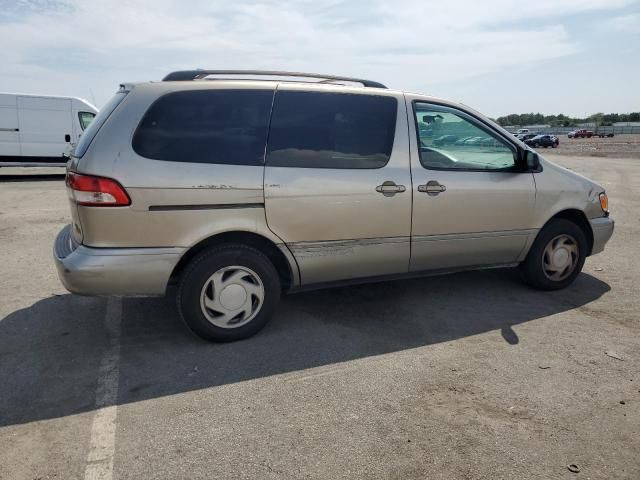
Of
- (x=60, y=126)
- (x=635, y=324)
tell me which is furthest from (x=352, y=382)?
(x=60, y=126)

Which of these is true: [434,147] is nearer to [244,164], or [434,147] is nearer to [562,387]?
[244,164]

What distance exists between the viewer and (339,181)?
3.67m

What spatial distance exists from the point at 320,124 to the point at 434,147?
3.38 feet

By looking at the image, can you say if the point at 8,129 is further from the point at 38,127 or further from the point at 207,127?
the point at 207,127

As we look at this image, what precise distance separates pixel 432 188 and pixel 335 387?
183cm

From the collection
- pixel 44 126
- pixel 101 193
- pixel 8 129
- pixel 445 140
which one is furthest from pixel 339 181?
pixel 8 129

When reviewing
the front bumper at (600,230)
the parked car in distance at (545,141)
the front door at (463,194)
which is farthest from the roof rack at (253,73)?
the parked car in distance at (545,141)

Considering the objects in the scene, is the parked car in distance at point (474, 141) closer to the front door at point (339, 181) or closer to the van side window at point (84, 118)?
the front door at point (339, 181)

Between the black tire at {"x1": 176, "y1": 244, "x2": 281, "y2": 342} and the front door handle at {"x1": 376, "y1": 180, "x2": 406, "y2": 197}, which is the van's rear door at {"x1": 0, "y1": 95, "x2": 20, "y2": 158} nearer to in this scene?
the black tire at {"x1": 176, "y1": 244, "x2": 281, "y2": 342}

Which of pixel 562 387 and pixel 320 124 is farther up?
pixel 320 124

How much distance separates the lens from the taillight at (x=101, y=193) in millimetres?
3135

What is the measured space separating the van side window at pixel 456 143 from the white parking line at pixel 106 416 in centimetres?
277

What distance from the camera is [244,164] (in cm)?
343

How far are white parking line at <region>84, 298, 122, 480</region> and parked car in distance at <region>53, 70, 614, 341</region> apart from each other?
1.64ft
